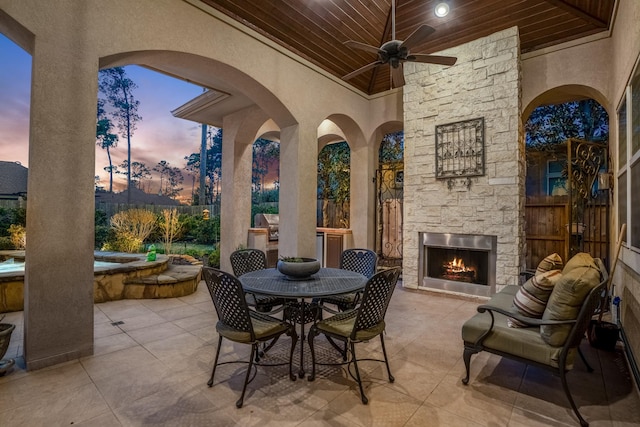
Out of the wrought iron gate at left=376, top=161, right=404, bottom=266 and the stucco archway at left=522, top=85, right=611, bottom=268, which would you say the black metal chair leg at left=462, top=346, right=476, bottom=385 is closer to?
the stucco archway at left=522, top=85, right=611, bottom=268

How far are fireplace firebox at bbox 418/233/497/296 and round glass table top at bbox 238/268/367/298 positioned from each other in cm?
268

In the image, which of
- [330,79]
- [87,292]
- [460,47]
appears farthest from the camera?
[330,79]

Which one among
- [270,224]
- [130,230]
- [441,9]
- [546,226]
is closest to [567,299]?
[441,9]

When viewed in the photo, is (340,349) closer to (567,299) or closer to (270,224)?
(567,299)

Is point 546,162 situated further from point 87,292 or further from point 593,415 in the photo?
point 87,292

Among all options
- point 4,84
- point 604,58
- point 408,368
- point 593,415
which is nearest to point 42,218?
point 408,368

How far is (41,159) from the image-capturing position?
8.42ft

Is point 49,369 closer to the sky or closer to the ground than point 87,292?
closer to the ground

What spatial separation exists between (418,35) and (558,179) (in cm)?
684

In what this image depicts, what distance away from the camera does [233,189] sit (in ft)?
22.1

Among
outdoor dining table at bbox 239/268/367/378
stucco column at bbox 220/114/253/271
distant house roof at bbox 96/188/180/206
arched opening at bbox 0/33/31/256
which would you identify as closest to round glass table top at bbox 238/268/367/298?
outdoor dining table at bbox 239/268/367/378

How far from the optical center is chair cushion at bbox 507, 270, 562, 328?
7.60 feet

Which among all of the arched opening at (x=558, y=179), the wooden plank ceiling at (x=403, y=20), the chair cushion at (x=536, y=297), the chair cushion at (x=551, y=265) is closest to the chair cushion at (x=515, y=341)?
the chair cushion at (x=536, y=297)

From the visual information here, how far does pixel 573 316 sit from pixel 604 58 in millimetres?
4441
